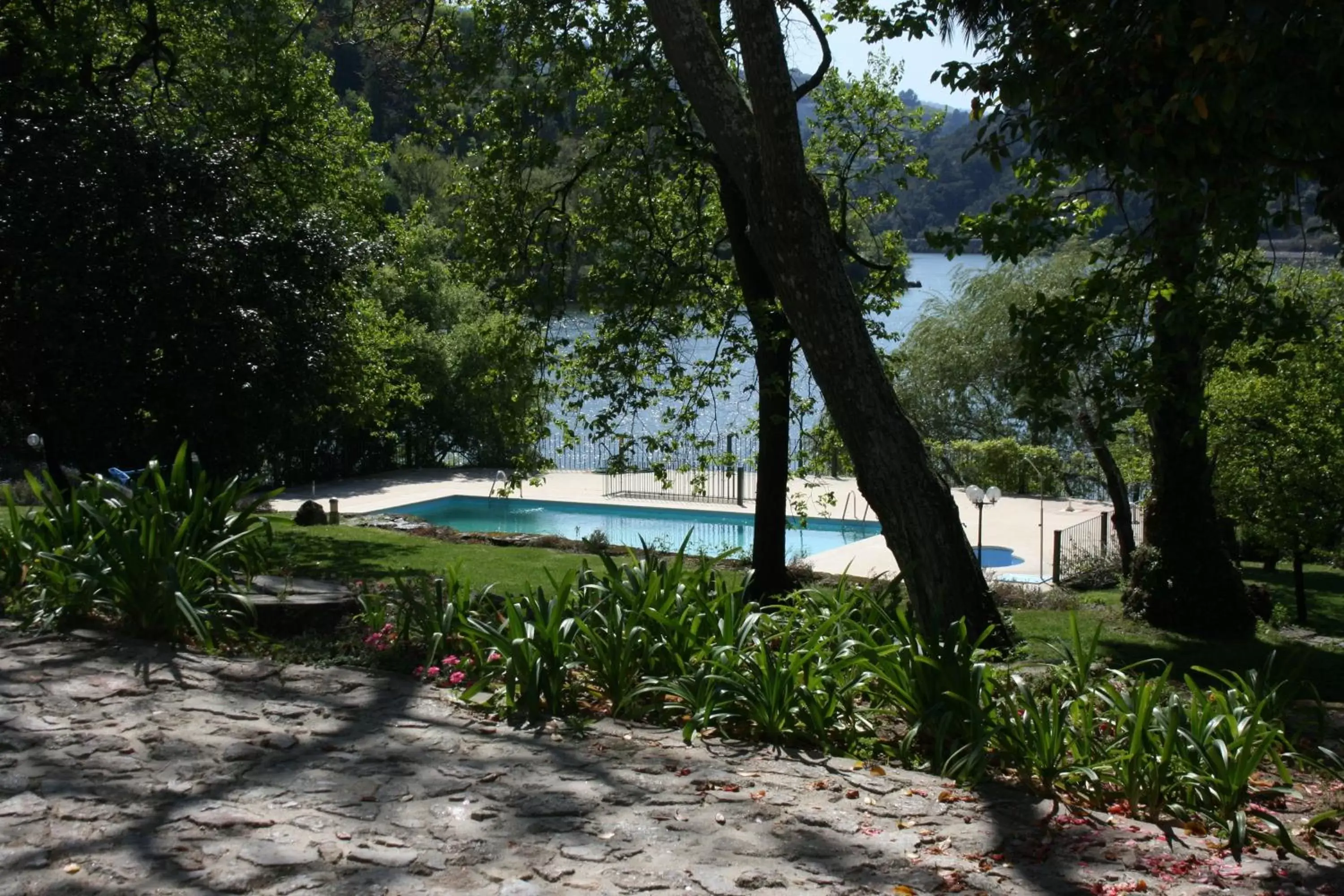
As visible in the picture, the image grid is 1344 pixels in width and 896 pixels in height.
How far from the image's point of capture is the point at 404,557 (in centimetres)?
1689

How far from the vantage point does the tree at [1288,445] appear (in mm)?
Result: 14602

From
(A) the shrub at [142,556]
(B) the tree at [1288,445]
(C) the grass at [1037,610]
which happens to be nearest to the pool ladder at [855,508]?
(C) the grass at [1037,610]

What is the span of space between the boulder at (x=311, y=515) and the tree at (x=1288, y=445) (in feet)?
47.4

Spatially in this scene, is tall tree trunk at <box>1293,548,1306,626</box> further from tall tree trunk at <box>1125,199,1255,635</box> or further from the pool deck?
the pool deck

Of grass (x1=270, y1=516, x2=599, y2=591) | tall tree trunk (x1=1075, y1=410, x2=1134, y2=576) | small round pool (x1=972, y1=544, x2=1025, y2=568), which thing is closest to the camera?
grass (x1=270, y1=516, x2=599, y2=591)

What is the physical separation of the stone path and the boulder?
52.8 ft

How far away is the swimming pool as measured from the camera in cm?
2508

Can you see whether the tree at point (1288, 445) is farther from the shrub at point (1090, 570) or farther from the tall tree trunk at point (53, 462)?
the tall tree trunk at point (53, 462)

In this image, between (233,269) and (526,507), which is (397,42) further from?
(526,507)

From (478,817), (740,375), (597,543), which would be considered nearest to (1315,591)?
(740,375)

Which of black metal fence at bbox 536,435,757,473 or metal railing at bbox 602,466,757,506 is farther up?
black metal fence at bbox 536,435,757,473

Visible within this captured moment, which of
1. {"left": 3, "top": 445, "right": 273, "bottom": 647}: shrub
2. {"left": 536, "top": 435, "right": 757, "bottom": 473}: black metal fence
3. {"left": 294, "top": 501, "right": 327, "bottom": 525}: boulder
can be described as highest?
{"left": 536, "top": 435, "right": 757, "bottom": 473}: black metal fence

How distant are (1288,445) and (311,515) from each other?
604 inches

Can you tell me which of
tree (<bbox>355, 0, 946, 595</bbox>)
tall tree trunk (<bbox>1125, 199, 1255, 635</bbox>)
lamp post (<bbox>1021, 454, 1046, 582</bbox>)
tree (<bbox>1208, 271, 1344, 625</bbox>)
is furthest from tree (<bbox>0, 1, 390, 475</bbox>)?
lamp post (<bbox>1021, 454, 1046, 582</bbox>)
